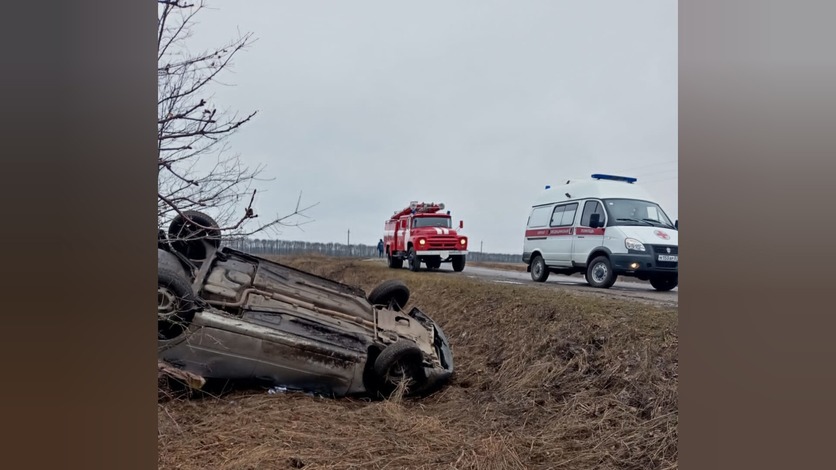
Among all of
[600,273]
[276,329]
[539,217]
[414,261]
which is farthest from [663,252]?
[414,261]

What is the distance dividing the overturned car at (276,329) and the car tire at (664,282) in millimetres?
3276

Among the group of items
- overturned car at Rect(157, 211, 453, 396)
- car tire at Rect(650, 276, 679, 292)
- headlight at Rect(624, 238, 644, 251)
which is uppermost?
headlight at Rect(624, 238, 644, 251)

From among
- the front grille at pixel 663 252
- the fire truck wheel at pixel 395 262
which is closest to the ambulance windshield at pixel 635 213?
the front grille at pixel 663 252

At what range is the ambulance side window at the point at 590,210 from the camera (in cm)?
750

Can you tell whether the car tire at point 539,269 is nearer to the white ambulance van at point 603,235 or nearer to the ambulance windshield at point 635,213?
the white ambulance van at point 603,235

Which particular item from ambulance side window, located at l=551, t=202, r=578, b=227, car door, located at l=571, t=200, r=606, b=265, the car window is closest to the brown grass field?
car door, located at l=571, t=200, r=606, b=265

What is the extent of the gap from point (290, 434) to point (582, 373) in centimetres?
260

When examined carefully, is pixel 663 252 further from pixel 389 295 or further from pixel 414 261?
pixel 414 261

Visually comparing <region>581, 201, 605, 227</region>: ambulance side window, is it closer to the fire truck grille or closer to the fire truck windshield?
the fire truck grille

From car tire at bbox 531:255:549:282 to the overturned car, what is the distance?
11.3ft

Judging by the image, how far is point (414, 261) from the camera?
40.1 ft

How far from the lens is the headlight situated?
261 inches

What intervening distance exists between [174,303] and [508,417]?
2.85m
